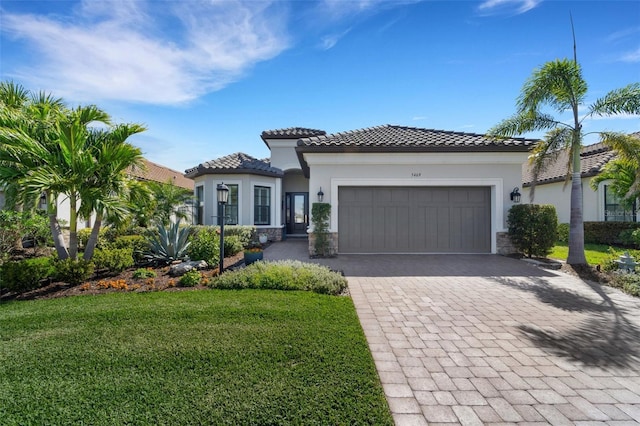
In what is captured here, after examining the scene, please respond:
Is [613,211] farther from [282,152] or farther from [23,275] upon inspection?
[23,275]

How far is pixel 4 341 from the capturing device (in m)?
3.63

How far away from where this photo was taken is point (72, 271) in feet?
19.5

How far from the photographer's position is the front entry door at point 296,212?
17.1 m

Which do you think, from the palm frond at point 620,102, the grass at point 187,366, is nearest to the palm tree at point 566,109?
the palm frond at point 620,102

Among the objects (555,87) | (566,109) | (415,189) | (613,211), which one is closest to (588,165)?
(613,211)

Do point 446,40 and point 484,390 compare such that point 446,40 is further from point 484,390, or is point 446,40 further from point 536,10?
point 484,390

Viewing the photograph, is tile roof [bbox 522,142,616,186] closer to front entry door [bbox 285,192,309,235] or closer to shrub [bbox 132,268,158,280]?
front entry door [bbox 285,192,309,235]

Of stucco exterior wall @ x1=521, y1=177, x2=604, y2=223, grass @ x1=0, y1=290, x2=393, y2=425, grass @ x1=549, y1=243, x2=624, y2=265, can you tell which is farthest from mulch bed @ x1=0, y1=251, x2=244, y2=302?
stucco exterior wall @ x1=521, y1=177, x2=604, y2=223

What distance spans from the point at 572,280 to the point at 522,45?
22.3 feet

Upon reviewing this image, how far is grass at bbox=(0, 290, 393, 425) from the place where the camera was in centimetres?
230

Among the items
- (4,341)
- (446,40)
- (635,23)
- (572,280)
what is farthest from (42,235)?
(635,23)

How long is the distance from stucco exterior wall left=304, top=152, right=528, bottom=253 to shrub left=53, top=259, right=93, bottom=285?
670 cm

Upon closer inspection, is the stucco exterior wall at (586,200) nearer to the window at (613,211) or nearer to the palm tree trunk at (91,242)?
the window at (613,211)

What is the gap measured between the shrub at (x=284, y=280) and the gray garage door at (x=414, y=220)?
3.99 m
